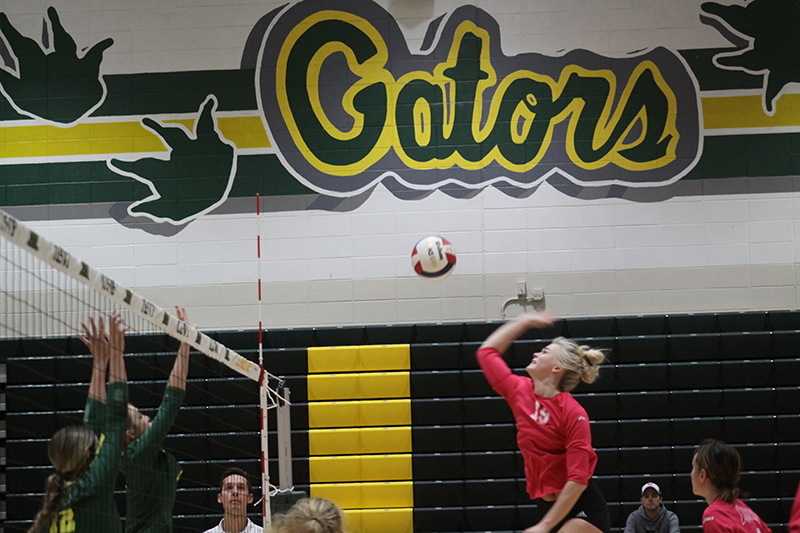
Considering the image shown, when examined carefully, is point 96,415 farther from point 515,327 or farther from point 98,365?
point 515,327

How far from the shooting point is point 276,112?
299 inches

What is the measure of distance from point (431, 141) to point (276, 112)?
167cm

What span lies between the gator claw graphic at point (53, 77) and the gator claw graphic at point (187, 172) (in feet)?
2.58

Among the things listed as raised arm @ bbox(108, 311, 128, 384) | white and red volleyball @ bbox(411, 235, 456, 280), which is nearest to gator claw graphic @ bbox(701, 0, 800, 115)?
white and red volleyball @ bbox(411, 235, 456, 280)

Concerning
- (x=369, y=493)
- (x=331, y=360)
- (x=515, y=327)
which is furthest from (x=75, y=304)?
(x=515, y=327)

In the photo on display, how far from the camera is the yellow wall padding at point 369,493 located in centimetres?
698

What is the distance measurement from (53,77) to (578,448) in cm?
673

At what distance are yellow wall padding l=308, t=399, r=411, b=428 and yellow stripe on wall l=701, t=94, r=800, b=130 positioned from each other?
4.31 meters

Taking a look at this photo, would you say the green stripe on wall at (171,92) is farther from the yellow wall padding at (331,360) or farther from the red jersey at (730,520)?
the red jersey at (730,520)

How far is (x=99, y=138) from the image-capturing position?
764 centimetres

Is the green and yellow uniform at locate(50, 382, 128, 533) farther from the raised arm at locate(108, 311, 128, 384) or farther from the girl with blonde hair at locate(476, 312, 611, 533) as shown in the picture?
the girl with blonde hair at locate(476, 312, 611, 533)

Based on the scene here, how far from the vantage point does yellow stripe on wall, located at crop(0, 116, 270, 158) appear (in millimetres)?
7594

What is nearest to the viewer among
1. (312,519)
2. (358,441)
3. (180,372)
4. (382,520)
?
(312,519)

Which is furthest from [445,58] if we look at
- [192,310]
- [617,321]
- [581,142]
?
[192,310]
